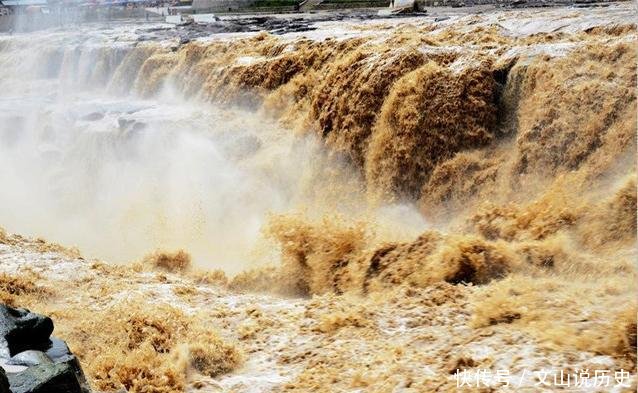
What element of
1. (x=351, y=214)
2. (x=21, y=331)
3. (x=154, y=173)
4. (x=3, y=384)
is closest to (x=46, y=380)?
(x=3, y=384)

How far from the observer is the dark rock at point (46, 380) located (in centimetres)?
430

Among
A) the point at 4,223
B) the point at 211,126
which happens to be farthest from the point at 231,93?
the point at 4,223

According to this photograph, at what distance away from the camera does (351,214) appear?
408 inches

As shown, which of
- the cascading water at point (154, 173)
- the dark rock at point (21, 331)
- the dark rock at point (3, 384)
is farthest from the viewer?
the cascading water at point (154, 173)

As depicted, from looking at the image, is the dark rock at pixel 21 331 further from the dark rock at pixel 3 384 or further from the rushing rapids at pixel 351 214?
the dark rock at pixel 3 384

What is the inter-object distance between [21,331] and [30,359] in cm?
42

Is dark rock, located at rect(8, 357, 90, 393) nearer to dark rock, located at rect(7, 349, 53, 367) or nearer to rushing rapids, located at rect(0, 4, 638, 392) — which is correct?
dark rock, located at rect(7, 349, 53, 367)

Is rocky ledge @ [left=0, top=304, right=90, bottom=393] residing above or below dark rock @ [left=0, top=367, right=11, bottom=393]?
below

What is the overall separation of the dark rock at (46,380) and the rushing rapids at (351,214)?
48.1 inches

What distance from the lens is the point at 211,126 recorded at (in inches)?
547

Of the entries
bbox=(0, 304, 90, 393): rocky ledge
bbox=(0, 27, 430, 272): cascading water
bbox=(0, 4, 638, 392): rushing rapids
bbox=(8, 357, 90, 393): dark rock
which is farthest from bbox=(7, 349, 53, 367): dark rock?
bbox=(0, 27, 430, 272): cascading water

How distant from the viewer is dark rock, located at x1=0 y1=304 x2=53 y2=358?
17.3 feet

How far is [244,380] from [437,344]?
1825mm

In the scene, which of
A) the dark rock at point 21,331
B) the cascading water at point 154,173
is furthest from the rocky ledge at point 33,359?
the cascading water at point 154,173
